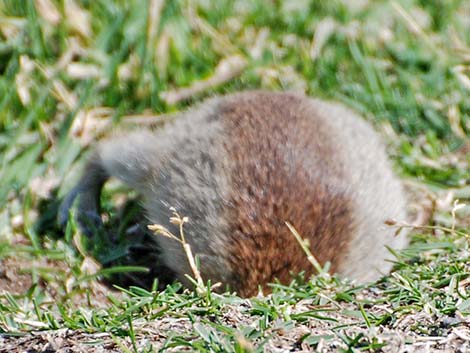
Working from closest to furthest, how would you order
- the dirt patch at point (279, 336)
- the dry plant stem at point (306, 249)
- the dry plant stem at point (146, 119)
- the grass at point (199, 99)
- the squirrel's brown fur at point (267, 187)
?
the dirt patch at point (279, 336), the grass at point (199, 99), the dry plant stem at point (306, 249), the squirrel's brown fur at point (267, 187), the dry plant stem at point (146, 119)

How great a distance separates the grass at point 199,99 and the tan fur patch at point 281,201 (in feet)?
0.69

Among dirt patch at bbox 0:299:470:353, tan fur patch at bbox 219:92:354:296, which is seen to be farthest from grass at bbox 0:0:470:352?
tan fur patch at bbox 219:92:354:296

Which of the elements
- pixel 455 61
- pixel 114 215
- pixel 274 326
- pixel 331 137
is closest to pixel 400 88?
pixel 455 61

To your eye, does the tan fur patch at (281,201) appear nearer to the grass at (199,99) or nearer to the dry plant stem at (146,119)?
the grass at (199,99)

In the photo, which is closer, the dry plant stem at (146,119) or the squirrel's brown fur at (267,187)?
the squirrel's brown fur at (267,187)

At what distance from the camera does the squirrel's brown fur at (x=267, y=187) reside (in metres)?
3.92

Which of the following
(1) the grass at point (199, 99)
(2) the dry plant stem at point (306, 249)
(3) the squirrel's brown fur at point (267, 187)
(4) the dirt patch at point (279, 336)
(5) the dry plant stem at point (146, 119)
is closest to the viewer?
(4) the dirt patch at point (279, 336)

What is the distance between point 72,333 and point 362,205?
154 centimetres

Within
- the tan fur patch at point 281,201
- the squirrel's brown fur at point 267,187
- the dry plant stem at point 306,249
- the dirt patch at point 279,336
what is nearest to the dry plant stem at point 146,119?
the squirrel's brown fur at point 267,187

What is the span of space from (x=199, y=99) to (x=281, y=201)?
184cm

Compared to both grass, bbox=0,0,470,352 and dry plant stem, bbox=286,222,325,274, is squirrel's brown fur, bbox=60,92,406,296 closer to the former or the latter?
dry plant stem, bbox=286,222,325,274

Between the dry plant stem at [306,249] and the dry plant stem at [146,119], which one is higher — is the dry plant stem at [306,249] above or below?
above

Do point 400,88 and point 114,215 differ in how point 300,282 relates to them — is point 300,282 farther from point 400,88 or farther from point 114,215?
point 400,88

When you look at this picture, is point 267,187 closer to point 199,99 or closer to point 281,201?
point 281,201
